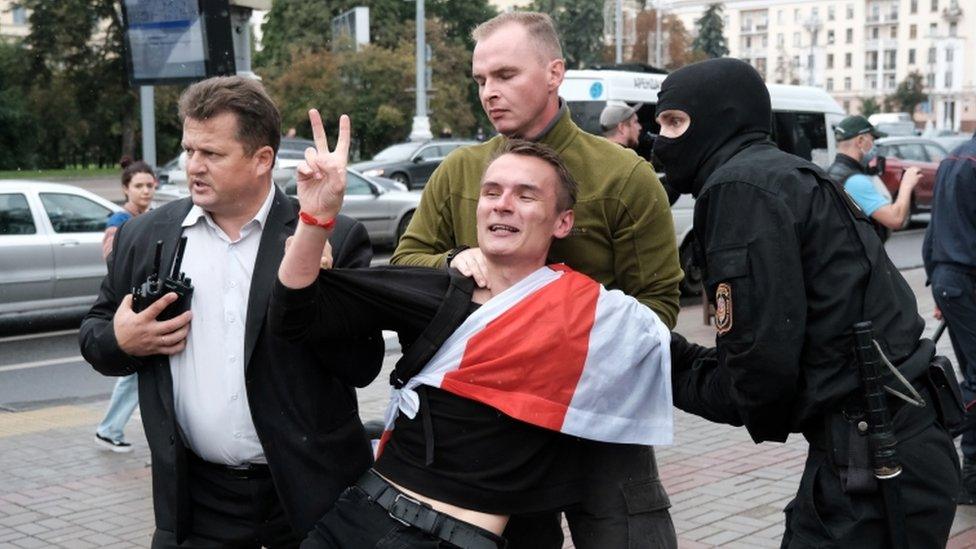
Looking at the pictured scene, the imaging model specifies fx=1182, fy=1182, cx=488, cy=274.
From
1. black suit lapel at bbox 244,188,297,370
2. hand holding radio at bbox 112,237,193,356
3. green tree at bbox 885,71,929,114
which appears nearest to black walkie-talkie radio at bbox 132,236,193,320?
hand holding radio at bbox 112,237,193,356

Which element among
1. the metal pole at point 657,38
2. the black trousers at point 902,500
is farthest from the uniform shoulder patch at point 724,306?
the metal pole at point 657,38

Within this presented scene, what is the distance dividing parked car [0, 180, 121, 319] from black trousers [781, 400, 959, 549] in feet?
33.9

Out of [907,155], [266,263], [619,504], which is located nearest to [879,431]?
[619,504]

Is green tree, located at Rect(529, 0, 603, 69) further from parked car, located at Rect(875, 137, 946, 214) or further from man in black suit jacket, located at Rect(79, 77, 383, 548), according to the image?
man in black suit jacket, located at Rect(79, 77, 383, 548)

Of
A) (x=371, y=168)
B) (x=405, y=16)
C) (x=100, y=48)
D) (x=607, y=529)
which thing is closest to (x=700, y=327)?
(x=607, y=529)

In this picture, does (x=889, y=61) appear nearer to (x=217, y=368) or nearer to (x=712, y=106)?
(x=712, y=106)

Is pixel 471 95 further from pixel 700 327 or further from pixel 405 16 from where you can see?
pixel 700 327

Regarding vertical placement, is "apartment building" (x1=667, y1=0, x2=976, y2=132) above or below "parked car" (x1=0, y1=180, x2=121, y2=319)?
above

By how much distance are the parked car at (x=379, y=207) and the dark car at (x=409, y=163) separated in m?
6.95

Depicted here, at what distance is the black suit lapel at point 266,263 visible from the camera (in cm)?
304

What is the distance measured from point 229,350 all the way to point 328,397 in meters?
0.29

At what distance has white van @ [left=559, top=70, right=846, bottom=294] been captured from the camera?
1412 cm

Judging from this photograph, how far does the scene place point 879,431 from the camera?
2740mm

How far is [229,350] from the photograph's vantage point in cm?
310
